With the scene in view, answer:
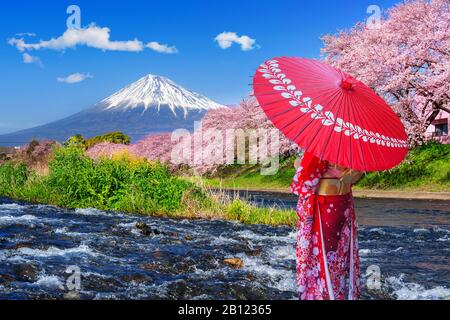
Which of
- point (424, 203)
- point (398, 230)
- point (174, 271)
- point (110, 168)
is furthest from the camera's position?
point (424, 203)

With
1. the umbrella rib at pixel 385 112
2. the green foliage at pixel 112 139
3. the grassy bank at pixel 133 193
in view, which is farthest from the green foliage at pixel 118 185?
the green foliage at pixel 112 139

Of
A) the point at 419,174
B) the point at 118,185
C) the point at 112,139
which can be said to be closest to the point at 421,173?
the point at 419,174

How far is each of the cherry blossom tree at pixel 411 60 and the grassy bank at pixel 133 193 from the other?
15.4 m

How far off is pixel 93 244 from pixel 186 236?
2008mm

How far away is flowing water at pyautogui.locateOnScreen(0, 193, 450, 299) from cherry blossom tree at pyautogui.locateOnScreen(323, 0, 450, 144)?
15.2m

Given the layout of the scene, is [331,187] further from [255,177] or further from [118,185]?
[255,177]

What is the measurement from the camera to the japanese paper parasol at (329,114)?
4234 millimetres

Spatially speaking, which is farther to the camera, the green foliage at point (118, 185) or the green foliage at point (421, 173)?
the green foliage at point (421, 173)

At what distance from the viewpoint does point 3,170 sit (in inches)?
918

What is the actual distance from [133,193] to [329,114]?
12.7m

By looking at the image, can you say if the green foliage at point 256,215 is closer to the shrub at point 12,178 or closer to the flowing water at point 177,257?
the flowing water at point 177,257

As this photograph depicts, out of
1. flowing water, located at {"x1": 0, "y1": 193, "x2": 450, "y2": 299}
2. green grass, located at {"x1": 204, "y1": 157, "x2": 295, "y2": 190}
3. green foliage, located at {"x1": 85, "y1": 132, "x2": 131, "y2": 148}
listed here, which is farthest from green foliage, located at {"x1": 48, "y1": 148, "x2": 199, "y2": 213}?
green foliage, located at {"x1": 85, "y1": 132, "x2": 131, "y2": 148}

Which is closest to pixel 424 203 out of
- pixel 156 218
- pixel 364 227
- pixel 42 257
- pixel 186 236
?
pixel 364 227
